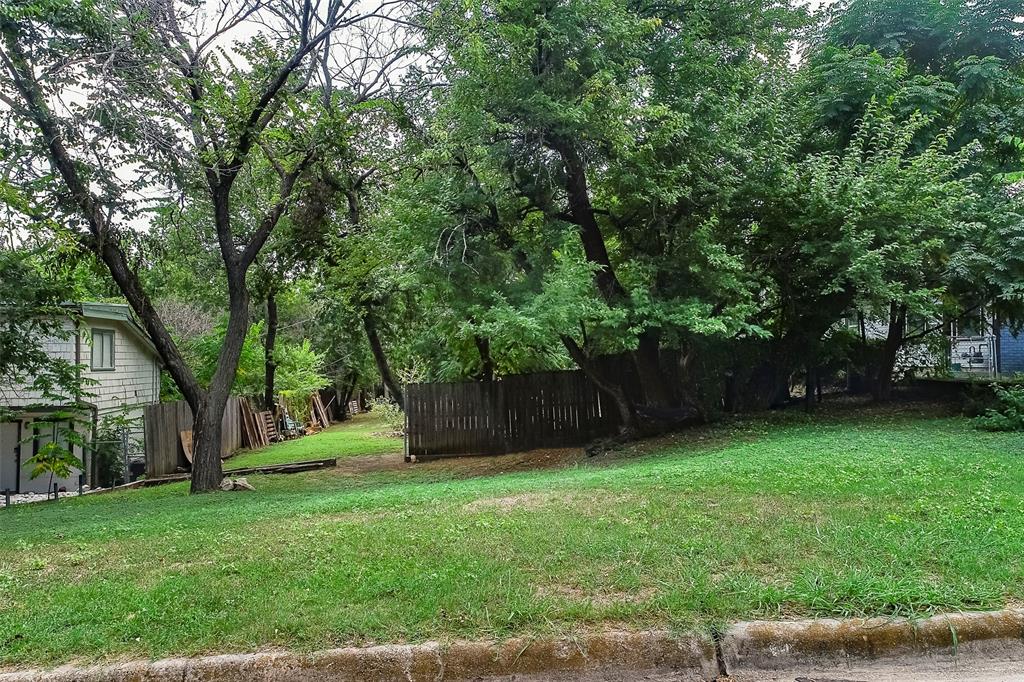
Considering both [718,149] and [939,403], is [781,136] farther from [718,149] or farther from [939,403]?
[939,403]

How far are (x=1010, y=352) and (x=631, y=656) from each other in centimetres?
2055

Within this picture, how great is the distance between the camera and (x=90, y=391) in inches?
635

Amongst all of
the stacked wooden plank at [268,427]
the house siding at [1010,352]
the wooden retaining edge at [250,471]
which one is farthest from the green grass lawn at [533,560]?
the stacked wooden plank at [268,427]

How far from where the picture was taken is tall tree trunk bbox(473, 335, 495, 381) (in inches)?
590

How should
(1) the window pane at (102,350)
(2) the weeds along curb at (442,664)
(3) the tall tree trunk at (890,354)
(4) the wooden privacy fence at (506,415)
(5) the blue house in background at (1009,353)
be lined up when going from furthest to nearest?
(5) the blue house in background at (1009,353), (1) the window pane at (102,350), (4) the wooden privacy fence at (506,415), (3) the tall tree trunk at (890,354), (2) the weeds along curb at (442,664)

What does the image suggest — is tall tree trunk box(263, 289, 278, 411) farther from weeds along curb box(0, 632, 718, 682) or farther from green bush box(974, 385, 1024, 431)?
weeds along curb box(0, 632, 718, 682)

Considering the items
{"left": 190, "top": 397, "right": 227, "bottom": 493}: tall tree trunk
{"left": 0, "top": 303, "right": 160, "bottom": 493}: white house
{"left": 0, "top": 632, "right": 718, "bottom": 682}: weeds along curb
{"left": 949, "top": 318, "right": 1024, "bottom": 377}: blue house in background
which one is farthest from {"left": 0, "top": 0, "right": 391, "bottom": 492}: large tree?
{"left": 949, "top": 318, "right": 1024, "bottom": 377}: blue house in background

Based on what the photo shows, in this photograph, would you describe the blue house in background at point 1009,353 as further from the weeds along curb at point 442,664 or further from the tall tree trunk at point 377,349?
the weeds along curb at point 442,664

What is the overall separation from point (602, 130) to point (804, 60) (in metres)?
8.38

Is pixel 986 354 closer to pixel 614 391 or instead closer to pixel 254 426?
pixel 614 391

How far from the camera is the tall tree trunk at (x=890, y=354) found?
43.7 ft

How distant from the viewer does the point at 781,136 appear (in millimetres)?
11570

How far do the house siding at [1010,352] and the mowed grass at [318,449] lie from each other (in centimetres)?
1635

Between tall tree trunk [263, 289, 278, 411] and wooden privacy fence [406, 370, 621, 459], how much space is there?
860 centimetres
